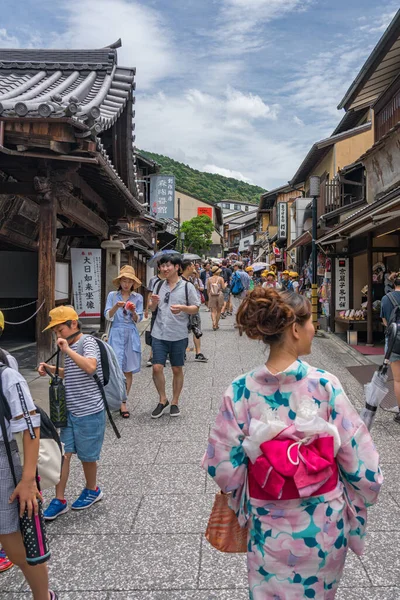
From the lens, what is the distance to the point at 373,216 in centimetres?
815

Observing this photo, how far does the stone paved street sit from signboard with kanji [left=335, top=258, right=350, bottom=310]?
768cm

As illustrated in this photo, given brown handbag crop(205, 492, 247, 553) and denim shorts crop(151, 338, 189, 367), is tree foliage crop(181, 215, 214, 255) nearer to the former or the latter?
denim shorts crop(151, 338, 189, 367)

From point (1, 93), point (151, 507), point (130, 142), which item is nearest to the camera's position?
point (151, 507)

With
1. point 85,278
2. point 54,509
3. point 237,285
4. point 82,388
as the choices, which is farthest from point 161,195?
point 54,509

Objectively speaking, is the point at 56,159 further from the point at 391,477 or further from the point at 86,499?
the point at 391,477

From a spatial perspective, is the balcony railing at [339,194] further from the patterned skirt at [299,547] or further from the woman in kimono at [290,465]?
the patterned skirt at [299,547]

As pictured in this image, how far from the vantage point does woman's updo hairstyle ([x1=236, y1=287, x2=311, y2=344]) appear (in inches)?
85.2

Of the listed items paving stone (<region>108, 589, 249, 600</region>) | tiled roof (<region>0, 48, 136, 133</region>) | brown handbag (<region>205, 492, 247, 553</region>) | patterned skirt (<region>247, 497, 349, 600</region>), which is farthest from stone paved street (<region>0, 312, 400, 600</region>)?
tiled roof (<region>0, 48, 136, 133</region>)

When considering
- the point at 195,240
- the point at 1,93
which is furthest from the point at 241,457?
the point at 195,240

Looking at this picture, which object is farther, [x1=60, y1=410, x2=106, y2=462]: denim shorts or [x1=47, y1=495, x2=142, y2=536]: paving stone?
[x1=60, y1=410, x2=106, y2=462]: denim shorts

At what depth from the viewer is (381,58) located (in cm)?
1022

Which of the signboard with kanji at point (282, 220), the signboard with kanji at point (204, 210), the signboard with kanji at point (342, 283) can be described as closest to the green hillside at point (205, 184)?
the signboard with kanji at point (204, 210)

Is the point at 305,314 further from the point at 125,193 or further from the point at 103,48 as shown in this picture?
the point at 103,48

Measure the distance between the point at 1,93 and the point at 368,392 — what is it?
310 inches
